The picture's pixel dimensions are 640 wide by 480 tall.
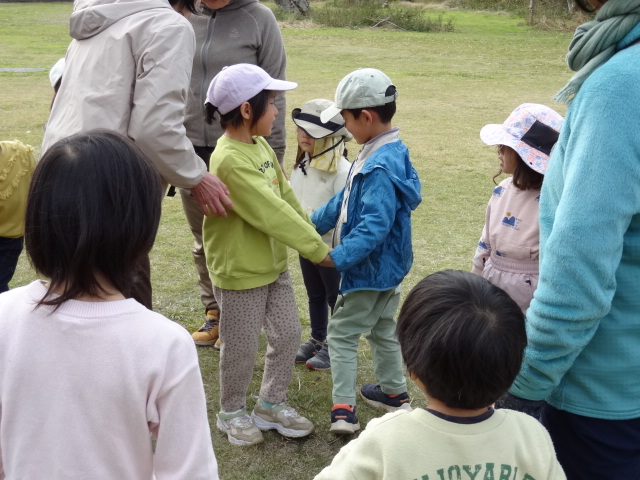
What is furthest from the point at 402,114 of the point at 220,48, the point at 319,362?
the point at 319,362

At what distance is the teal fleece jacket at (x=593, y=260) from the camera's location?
1532mm

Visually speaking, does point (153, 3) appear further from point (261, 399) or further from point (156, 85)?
point (261, 399)

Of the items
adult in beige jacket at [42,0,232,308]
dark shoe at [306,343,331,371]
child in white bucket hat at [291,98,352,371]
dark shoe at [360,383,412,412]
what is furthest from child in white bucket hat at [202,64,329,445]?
dark shoe at [306,343,331,371]

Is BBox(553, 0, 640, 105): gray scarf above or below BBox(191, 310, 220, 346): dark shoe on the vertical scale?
above

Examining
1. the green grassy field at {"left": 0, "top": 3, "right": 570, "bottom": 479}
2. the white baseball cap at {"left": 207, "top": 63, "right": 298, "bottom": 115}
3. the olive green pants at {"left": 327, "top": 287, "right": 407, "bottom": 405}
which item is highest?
the white baseball cap at {"left": 207, "top": 63, "right": 298, "bottom": 115}

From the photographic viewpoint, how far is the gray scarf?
1.61 meters

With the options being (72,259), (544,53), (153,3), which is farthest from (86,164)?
(544,53)

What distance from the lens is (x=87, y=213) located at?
145 cm

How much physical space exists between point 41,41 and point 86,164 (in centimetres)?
2190

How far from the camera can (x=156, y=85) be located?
2.81 meters

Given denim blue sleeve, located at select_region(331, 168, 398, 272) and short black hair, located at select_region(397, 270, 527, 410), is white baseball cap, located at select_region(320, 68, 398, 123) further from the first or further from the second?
short black hair, located at select_region(397, 270, 527, 410)

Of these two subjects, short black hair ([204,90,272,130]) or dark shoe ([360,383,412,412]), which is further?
dark shoe ([360,383,412,412])

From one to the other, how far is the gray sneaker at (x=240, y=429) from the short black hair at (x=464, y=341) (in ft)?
5.67

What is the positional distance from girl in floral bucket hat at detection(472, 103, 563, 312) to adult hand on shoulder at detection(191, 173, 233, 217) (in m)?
1.01
